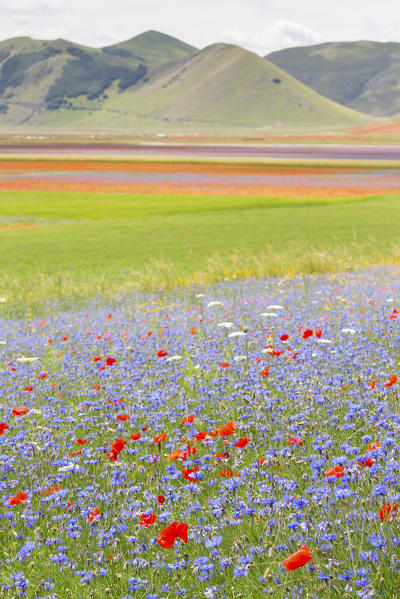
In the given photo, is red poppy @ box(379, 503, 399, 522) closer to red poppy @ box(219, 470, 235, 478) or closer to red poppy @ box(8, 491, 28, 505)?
red poppy @ box(219, 470, 235, 478)

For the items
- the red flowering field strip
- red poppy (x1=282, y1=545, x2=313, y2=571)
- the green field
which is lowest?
the green field

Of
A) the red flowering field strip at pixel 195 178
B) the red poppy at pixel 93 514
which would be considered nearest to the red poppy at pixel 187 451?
the red poppy at pixel 93 514

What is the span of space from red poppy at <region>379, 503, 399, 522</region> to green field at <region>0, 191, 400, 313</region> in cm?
1498

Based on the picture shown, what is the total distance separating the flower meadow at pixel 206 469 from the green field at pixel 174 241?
9.39 meters

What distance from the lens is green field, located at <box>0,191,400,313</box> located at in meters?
19.8

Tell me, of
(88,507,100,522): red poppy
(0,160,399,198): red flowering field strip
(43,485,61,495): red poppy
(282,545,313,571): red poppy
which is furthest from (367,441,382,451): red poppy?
(0,160,399,198): red flowering field strip

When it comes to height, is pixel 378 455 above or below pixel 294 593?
above

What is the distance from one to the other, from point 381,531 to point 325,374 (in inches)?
157

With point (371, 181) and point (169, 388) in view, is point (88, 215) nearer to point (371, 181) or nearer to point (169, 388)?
point (371, 181)

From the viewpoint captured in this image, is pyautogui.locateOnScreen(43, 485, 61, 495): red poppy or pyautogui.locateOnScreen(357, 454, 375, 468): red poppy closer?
pyautogui.locateOnScreen(357, 454, 375, 468): red poppy

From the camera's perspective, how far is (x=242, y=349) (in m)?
9.05

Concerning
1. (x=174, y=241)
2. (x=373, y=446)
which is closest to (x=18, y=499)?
(x=373, y=446)

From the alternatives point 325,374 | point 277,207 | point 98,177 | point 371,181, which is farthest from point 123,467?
point 98,177

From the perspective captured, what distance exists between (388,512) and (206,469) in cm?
181
